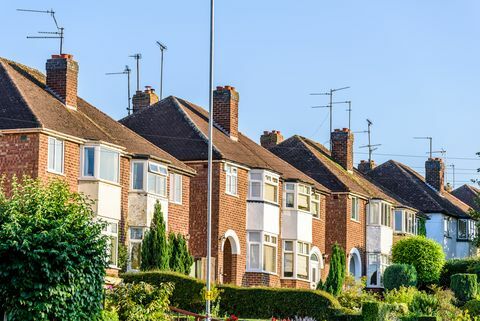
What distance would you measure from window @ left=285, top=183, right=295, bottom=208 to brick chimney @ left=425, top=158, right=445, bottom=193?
91.7ft

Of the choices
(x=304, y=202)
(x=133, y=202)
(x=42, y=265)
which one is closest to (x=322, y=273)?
(x=304, y=202)

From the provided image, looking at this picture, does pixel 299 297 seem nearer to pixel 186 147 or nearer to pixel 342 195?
pixel 186 147

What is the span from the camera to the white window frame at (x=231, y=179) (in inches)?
2325

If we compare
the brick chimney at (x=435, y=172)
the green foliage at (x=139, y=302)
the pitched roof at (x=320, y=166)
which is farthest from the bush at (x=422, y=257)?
the green foliage at (x=139, y=302)

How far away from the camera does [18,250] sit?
1431 inches

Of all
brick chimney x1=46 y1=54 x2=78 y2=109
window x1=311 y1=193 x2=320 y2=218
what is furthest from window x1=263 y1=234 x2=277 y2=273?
brick chimney x1=46 y1=54 x2=78 y2=109

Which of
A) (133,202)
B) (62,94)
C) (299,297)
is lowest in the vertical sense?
(299,297)

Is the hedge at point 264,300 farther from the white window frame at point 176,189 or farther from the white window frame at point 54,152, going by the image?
the white window frame at point 176,189

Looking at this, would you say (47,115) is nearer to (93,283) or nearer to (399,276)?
(93,283)

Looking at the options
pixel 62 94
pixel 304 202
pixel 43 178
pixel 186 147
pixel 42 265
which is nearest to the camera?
pixel 42 265

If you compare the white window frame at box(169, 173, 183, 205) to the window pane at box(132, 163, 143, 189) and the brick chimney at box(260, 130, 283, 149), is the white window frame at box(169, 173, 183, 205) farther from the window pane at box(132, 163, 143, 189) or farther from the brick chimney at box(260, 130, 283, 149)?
the brick chimney at box(260, 130, 283, 149)

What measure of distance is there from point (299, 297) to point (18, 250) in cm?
1537

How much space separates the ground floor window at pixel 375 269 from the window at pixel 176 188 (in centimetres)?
2141

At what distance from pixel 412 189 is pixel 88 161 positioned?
42743 mm
